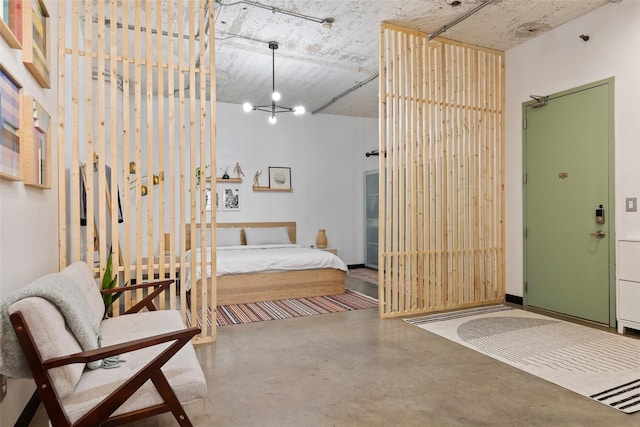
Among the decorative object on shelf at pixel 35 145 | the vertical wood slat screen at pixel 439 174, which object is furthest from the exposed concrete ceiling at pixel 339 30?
→ the decorative object on shelf at pixel 35 145

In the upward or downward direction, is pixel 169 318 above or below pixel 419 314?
above

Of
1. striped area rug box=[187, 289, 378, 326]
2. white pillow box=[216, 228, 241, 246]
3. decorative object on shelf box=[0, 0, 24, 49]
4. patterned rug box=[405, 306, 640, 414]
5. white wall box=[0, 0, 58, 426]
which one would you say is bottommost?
striped area rug box=[187, 289, 378, 326]

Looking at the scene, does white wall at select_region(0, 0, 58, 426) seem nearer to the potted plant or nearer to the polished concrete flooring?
the potted plant

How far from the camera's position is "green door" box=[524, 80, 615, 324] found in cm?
385

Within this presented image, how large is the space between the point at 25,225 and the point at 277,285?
3339 millimetres

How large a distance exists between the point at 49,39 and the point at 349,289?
4566 millimetres

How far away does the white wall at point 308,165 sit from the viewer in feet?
23.2

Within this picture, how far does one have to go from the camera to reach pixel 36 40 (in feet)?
7.65

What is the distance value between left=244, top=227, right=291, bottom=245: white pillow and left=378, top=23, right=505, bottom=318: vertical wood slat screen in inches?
107

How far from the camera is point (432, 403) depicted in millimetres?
2363

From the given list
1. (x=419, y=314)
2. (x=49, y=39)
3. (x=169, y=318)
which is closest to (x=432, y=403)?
(x=169, y=318)

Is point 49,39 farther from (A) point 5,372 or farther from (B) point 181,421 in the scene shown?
(B) point 181,421

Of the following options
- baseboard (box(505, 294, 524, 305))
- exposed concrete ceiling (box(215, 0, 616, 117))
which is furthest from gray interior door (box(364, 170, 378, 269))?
baseboard (box(505, 294, 524, 305))

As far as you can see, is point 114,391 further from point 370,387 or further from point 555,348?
point 555,348
